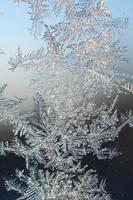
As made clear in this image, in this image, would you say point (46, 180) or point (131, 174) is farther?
point (131, 174)

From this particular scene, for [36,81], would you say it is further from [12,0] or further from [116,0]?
[116,0]

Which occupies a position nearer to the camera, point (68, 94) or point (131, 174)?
point (68, 94)

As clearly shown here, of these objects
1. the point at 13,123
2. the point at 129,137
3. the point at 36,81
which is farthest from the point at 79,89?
the point at 129,137

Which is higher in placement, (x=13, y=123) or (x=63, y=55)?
(x=63, y=55)

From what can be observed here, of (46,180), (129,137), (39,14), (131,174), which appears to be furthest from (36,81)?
(131,174)

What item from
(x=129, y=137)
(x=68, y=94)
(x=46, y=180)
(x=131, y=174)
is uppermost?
(x=68, y=94)

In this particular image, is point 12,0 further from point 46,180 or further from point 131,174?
point 131,174
